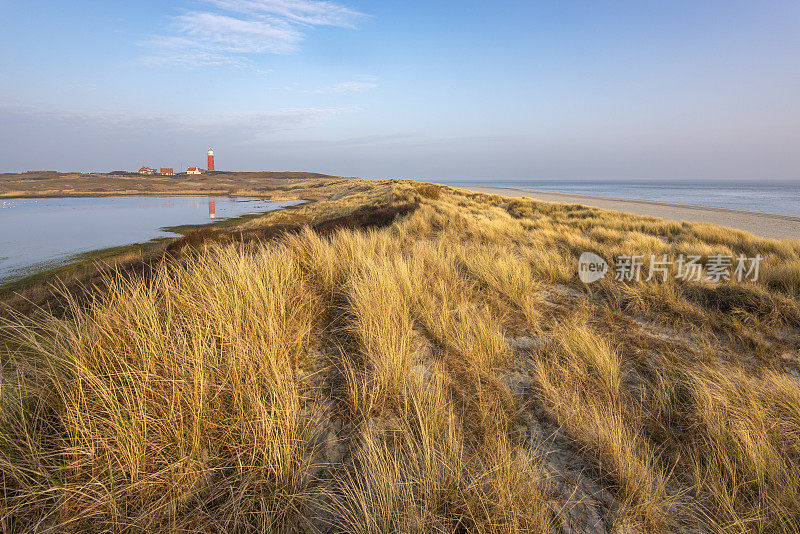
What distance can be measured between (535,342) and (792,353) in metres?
2.87

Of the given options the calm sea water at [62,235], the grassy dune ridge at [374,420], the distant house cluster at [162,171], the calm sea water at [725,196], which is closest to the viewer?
the grassy dune ridge at [374,420]

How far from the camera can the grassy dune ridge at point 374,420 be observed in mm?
1677

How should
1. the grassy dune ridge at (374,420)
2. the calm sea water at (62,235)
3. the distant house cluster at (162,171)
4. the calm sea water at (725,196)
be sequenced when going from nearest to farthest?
1. the grassy dune ridge at (374,420)
2. the calm sea water at (62,235)
3. the calm sea water at (725,196)
4. the distant house cluster at (162,171)

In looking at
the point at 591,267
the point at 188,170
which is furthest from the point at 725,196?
the point at 188,170

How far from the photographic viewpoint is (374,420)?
92.7 inches

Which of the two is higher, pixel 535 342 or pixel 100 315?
pixel 100 315

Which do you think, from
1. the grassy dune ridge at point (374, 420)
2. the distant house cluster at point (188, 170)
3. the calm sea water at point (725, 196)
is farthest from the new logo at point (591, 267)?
the distant house cluster at point (188, 170)

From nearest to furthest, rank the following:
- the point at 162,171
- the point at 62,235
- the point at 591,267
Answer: the point at 591,267 < the point at 62,235 < the point at 162,171

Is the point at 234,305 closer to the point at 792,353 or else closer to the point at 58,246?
the point at 792,353

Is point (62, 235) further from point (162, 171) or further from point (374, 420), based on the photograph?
point (162, 171)

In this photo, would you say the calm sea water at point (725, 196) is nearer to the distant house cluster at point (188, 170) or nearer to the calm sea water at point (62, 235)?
the calm sea water at point (62, 235)

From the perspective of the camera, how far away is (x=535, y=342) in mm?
3686

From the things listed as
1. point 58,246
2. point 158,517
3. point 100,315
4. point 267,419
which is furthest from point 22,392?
point 58,246

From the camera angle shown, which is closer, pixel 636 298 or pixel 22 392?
pixel 22 392
